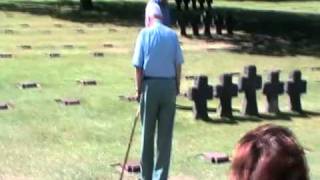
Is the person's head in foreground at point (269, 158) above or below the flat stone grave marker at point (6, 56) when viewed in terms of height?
above

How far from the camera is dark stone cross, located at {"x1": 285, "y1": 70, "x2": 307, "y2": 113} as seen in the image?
12.1m

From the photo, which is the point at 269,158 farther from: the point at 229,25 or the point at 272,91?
the point at 229,25

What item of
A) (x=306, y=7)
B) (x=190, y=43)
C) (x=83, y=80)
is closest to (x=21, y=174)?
(x=83, y=80)

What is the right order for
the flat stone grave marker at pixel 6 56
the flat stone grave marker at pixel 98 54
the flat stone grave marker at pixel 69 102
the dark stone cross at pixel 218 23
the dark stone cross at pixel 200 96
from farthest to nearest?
the dark stone cross at pixel 218 23 < the flat stone grave marker at pixel 98 54 < the flat stone grave marker at pixel 6 56 < the flat stone grave marker at pixel 69 102 < the dark stone cross at pixel 200 96

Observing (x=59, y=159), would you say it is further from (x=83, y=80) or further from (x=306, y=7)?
(x=306, y=7)

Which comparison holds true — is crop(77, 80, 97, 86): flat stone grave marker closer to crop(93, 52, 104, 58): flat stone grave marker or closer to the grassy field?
the grassy field

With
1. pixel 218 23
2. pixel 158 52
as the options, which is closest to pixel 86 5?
pixel 218 23

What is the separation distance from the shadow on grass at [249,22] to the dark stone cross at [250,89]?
9.55 metres

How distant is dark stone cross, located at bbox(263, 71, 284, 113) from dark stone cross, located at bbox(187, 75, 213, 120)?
3.59ft

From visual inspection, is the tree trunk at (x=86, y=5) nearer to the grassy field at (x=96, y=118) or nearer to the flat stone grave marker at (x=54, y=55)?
the grassy field at (x=96, y=118)

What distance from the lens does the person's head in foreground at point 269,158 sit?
204 centimetres

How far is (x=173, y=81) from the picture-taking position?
7.04 meters

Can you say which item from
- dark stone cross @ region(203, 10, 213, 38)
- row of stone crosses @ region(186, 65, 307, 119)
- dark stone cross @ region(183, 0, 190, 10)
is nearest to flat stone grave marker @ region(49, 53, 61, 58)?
dark stone cross @ region(203, 10, 213, 38)

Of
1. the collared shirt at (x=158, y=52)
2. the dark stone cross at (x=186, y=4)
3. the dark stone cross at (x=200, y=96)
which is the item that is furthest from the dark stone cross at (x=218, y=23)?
the collared shirt at (x=158, y=52)
